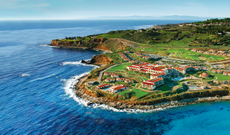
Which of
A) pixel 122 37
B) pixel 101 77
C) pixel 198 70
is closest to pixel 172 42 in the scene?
pixel 122 37

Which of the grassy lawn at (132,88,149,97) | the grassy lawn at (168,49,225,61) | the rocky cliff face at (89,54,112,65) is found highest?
the grassy lawn at (168,49,225,61)

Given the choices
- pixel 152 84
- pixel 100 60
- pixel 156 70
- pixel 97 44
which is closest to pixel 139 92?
pixel 152 84

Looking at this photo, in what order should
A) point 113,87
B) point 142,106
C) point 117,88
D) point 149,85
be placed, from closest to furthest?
point 142,106 < point 149,85 < point 117,88 < point 113,87

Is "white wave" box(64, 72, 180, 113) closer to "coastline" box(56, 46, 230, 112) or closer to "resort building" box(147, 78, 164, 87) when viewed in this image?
"coastline" box(56, 46, 230, 112)

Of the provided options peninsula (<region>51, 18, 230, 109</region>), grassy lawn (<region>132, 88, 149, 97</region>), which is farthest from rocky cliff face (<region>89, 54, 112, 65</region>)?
grassy lawn (<region>132, 88, 149, 97</region>)

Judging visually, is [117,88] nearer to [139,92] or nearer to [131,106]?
[139,92]

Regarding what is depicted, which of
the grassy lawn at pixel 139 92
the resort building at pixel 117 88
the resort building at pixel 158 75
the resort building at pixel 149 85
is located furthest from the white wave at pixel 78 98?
the resort building at pixel 158 75

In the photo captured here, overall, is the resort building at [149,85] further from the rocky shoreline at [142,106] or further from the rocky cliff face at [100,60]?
the rocky cliff face at [100,60]

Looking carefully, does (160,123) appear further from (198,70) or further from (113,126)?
(198,70)
